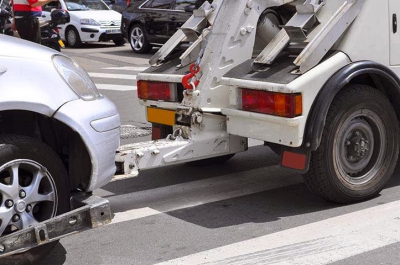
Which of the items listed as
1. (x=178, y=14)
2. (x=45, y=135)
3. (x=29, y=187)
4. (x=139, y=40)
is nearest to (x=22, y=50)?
(x=45, y=135)

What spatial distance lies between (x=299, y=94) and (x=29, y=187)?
2.11 m

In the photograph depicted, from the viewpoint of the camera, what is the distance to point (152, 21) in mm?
18844

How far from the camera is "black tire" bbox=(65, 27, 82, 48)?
21.5m

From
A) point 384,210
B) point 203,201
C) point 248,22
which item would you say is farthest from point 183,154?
point 384,210

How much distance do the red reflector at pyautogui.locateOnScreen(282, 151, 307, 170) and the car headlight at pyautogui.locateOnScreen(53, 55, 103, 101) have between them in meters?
1.63

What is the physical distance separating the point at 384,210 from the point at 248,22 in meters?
1.85

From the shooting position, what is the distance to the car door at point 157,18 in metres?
18.4

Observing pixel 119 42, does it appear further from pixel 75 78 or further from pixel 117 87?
pixel 75 78

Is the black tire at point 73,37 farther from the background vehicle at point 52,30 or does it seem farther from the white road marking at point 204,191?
the white road marking at point 204,191

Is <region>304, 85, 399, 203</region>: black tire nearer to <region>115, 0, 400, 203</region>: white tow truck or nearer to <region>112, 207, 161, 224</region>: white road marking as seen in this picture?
<region>115, 0, 400, 203</region>: white tow truck

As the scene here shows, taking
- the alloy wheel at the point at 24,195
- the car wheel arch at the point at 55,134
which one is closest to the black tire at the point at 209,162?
the car wheel arch at the point at 55,134

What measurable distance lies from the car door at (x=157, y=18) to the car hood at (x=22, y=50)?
13.7 meters

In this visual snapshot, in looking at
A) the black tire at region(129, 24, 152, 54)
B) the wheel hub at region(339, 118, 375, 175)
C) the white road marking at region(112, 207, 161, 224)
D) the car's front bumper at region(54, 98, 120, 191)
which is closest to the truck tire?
the car's front bumper at region(54, 98, 120, 191)

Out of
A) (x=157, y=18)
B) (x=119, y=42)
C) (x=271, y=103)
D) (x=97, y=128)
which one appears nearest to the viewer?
(x=97, y=128)
